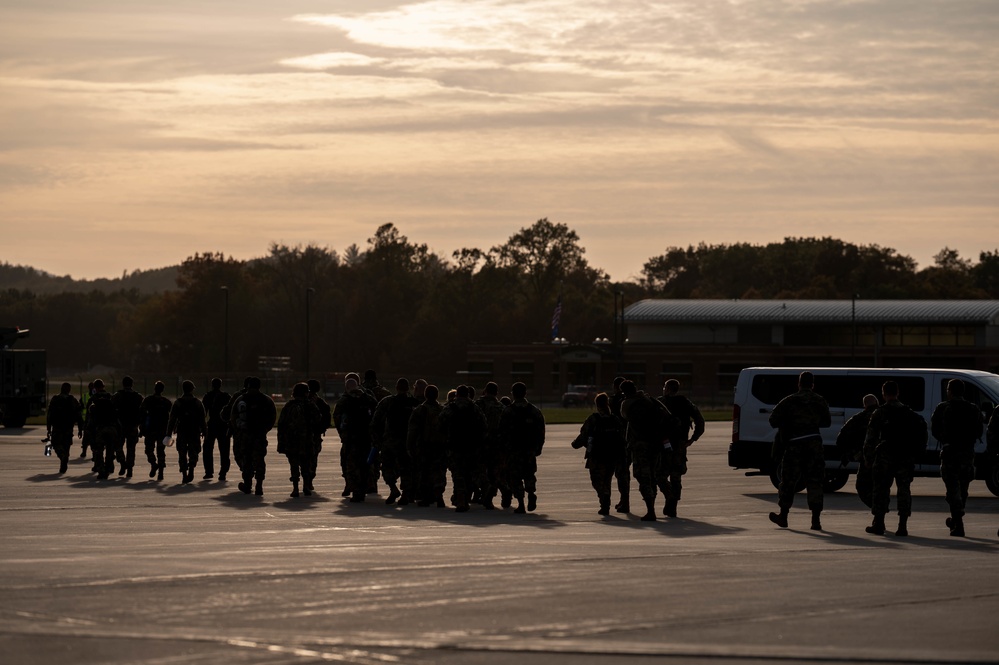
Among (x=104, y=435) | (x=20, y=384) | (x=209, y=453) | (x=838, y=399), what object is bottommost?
(x=209, y=453)

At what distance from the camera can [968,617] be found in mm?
11523

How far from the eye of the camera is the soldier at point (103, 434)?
89.8ft

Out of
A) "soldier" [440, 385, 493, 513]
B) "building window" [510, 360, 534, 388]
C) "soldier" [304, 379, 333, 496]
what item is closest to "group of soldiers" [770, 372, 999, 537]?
"soldier" [440, 385, 493, 513]

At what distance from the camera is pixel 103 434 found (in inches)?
1078

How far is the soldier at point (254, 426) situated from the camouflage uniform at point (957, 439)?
975 cm

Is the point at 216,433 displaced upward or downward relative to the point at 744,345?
downward

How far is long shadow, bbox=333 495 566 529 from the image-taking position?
19234 millimetres

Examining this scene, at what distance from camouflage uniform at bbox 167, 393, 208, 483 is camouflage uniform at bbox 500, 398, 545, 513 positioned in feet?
23.9

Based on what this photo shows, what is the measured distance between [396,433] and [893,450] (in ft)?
23.1

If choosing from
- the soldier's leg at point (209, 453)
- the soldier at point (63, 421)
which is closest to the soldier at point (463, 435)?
the soldier's leg at point (209, 453)

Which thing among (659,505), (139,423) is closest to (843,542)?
(659,505)

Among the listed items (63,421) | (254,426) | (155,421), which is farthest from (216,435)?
(254,426)

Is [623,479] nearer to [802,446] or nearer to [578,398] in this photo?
[802,446]

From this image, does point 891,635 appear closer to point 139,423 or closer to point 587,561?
point 587,561
